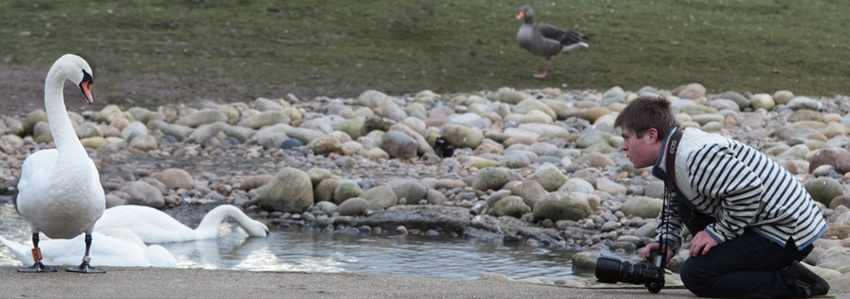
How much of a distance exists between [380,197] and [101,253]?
365 cm

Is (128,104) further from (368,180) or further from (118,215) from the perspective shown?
(118,215)

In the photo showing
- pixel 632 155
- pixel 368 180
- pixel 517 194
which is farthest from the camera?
pixel 368 180

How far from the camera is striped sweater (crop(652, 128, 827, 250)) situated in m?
4.28

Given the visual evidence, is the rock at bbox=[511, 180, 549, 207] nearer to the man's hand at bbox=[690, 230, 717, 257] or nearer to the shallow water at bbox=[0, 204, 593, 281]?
the shallow water at bbox=[0, 204, 593, 281]

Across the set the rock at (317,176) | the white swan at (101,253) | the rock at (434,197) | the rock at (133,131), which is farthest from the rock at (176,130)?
the white swan at (101,253)

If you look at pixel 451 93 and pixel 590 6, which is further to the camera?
pixel 590 6

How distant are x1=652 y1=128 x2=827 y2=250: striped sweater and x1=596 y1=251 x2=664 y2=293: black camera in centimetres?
→ 27

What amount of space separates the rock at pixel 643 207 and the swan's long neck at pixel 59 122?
17.1 ft

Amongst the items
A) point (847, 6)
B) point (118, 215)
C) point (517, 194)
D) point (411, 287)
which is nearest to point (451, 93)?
point (517, 194)

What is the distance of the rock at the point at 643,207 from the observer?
359 inches

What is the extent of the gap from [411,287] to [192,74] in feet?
46.4

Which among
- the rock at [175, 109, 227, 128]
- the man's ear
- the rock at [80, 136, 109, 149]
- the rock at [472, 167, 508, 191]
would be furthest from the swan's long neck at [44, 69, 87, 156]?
the rock at [175, 109, 227, 128]

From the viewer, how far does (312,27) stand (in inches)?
900

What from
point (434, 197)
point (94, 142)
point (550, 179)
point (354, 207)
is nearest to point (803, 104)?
point (550, 179)
